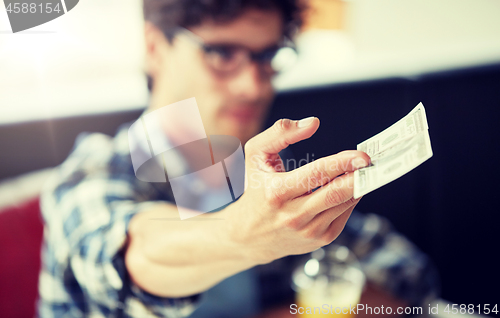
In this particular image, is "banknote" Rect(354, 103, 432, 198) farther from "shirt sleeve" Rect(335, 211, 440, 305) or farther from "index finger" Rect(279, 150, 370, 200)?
"shirt sleeve" Rect(335, 211, 440, 305)

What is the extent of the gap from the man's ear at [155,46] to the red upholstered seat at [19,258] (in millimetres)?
474

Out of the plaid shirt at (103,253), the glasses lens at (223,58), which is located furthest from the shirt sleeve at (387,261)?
the glasses lens at (223,58)

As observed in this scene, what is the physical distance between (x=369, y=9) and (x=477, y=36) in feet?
1.22

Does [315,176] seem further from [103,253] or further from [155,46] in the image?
[155,46]

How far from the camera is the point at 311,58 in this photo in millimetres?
1206

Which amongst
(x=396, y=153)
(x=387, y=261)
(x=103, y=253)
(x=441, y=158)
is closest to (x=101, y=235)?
(x=103, y=253)

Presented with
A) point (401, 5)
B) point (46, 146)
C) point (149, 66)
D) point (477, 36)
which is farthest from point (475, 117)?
point (46, 146)

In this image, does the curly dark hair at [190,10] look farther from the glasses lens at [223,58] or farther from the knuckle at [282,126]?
the knuckle at [282,126]

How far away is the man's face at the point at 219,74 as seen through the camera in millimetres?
737

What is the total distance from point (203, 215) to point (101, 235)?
181mm

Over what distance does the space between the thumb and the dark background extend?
1.67 feet

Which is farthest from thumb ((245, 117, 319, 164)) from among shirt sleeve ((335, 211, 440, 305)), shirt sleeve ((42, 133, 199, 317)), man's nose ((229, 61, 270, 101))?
shirt sleeve ((335, 211, 440, 305))

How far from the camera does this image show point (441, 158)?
42.6 inches

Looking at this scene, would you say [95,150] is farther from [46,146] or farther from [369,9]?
[369,9]
